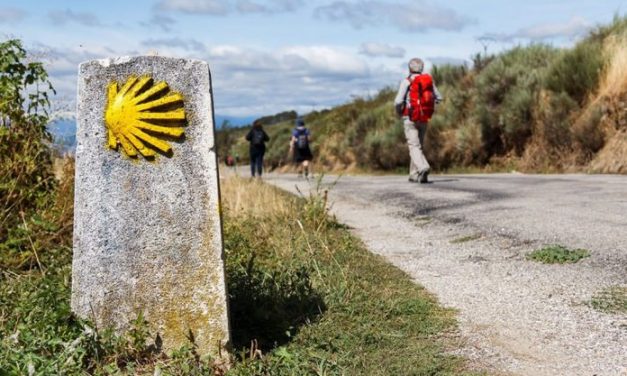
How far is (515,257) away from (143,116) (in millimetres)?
3746

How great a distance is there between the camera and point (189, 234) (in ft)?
12.9

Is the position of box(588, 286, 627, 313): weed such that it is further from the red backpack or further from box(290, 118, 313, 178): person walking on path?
box(290, 118, 313, 178): person walking on path

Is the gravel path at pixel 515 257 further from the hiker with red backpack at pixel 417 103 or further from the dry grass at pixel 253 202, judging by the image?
the hiker with red backpack at pixel 417 103

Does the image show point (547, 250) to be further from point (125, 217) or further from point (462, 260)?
point (125, 217)

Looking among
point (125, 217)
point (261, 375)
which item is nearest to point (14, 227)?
point (125, 217)

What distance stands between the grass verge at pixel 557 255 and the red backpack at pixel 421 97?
628 centimetres

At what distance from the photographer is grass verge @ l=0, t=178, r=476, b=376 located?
3826 millimetres

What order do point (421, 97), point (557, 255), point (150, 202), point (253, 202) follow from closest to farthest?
point (150, 202), point (557, 255), point (253, 202), point (421, 97)

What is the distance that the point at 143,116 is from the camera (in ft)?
13.1

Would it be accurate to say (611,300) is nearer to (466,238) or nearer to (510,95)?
(466,238)

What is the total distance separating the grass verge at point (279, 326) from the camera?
383 centimetres

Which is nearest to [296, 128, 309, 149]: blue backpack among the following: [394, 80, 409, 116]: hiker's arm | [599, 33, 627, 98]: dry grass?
[394, 80, 409, 116]: hiker's arm

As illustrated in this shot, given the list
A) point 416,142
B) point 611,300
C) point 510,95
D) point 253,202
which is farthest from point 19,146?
point 510,95

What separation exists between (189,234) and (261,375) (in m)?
0.78
